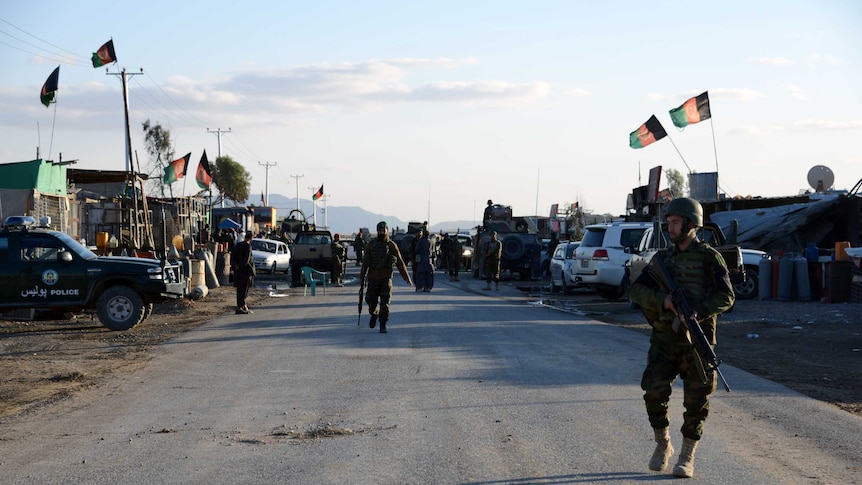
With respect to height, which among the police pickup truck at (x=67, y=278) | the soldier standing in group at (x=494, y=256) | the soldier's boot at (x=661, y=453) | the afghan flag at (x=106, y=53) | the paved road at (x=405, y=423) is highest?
the afghan flag at (x=106, y=53)

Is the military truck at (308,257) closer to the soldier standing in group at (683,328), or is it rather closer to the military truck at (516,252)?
the military truck at (516,252)

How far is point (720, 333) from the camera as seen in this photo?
17.5 meters

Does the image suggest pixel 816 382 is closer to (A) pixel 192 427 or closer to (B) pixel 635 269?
(A) pixel 192 427

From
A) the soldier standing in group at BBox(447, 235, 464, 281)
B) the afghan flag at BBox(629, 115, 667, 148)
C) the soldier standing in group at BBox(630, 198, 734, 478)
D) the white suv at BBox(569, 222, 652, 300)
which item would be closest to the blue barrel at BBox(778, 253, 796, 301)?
the white suv at BBox(569, 222, 652, 300)

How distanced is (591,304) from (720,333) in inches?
284

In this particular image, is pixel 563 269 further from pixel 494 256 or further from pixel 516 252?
pixel 516 252

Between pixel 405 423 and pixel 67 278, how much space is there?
11217mm

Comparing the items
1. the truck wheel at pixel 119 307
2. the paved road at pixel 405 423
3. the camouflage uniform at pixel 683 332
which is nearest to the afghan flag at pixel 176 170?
the truck wheel at pixel 119 307

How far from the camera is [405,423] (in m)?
8.26

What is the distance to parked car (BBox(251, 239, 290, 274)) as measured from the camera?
42344mm

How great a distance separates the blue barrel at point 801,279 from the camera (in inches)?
929

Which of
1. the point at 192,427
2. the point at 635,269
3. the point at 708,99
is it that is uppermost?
the point at 708,99

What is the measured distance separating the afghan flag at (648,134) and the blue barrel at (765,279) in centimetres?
888

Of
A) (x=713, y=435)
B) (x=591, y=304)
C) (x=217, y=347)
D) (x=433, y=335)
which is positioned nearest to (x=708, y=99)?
(x=591, y=304)
